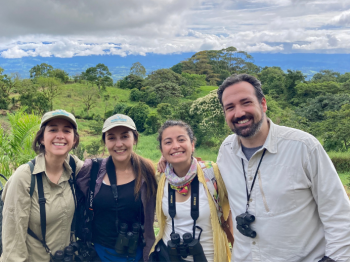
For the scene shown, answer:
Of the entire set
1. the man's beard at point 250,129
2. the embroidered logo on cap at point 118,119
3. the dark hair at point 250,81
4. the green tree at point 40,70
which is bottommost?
the man's beard at point 250,129

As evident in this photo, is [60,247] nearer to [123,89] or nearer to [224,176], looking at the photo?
[224,176]

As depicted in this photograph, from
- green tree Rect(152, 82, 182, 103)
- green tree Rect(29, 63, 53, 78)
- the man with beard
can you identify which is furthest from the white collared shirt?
green tree Rect(29, 63, 53, 78)

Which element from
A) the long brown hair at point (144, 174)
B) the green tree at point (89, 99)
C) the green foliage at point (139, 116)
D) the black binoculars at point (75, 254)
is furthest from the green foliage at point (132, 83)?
the black binoculars at point (75, 254)

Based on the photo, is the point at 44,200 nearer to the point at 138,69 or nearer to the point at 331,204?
the point at 331,204

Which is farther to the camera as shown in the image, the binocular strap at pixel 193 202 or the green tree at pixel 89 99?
the green tree at pixel 89 99

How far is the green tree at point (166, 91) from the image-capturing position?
33.6m

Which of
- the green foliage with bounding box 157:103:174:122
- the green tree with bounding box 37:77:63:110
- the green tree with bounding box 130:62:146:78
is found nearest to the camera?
the green foliage with bounding box 157:103:174:122

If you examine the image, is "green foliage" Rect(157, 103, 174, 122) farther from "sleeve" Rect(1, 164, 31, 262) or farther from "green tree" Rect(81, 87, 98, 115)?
"sleeve" Rect(1, 164, 31, 262)

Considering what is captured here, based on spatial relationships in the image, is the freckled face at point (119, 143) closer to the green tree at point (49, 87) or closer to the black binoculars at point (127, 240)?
the black binoculars at point (127, 240)

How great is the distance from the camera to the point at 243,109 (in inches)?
76.2

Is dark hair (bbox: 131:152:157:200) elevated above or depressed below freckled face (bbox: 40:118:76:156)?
below

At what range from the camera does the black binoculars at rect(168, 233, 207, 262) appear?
6.84 ft

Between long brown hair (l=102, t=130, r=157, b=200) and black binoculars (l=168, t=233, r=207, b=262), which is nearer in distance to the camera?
black binoculars (l=168, t=233, r=207, b=262)

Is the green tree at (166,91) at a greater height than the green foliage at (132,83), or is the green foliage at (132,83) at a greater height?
the green foliage at (132,83)
